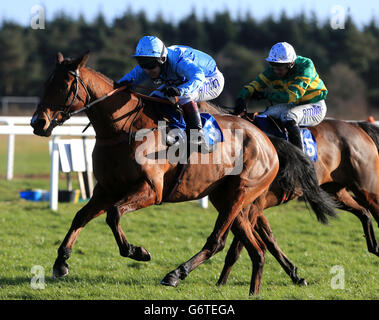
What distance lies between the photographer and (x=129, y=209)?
4539mm

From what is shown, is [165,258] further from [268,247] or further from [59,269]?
[59,269]

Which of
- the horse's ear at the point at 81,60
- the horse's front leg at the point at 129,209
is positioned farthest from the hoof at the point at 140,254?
the horse's ear at the point at 81,60

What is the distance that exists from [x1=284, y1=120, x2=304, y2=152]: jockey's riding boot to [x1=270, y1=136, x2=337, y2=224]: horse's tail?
29cm

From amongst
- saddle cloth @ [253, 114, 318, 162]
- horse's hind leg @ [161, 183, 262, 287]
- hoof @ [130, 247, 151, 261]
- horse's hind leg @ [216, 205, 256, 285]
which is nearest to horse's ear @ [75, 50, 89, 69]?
hoof @ [130, 247, 151, 261]

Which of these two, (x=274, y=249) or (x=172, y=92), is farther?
(x=274, y=249)

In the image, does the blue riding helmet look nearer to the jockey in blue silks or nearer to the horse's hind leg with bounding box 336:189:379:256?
the jockey in blue silks

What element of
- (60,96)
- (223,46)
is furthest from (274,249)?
(223,46)

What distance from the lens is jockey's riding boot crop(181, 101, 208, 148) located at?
16.0 feet

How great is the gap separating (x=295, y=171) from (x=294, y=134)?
20.2 inches

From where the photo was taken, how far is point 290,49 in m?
5.94

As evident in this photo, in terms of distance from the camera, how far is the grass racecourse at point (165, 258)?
5.07m

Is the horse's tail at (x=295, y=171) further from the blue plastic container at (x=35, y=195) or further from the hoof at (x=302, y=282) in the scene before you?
the blue plastic container at (x=35, y=195)

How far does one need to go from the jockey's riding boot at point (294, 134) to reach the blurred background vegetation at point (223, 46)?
92.9 feet
